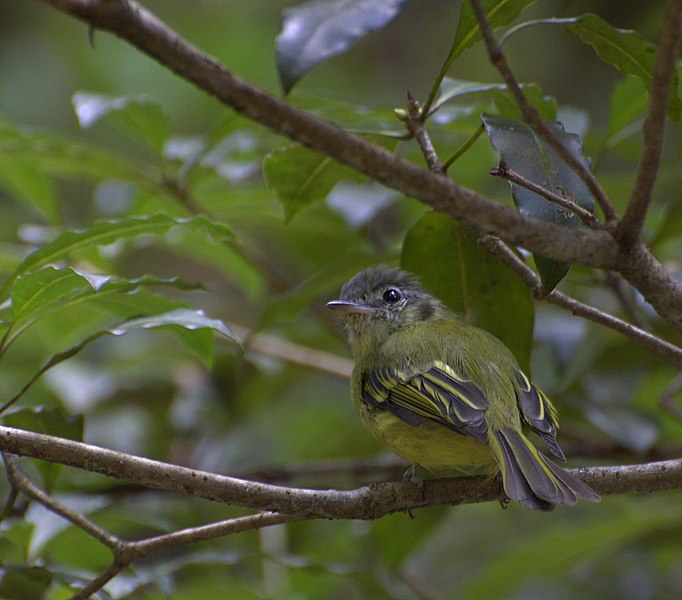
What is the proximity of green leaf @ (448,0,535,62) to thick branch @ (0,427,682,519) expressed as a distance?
3.50 ft

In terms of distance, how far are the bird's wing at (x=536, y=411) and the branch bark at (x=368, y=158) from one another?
0.75m

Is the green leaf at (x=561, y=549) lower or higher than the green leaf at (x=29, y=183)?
lower

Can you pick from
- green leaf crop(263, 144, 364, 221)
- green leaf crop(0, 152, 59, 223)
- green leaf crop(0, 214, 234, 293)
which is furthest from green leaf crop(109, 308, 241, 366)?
green leaf crop(0, 152, 59, 223)

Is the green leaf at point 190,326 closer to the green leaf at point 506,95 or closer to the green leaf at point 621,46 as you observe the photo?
the green leaf at point 506,95

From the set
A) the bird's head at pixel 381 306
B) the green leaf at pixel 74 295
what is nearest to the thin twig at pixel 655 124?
the green leaf at pixel 74 295

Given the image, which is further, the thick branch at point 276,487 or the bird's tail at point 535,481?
the bird's tail at point 535,481

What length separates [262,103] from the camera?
1.32 meters

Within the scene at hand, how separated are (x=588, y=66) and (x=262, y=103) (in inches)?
228

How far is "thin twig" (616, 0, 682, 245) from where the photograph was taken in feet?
4.53

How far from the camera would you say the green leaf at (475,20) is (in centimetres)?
212

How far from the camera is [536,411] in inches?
98.7

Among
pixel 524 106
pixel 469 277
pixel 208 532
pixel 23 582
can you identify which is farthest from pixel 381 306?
pixel 524 106

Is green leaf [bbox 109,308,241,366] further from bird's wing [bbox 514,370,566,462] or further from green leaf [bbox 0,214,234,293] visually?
bird's wing [bbox 514,370,566,462]

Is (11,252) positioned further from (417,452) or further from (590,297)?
(590,297)
